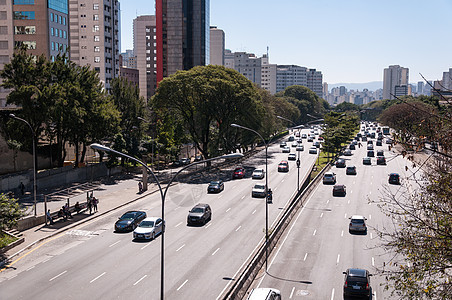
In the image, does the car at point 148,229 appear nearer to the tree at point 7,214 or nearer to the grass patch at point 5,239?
the tree at point 7,214

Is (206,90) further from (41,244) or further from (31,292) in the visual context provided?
(31,292)

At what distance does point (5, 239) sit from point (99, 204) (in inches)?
575

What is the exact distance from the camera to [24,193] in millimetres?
47688

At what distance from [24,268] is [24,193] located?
22.6 m

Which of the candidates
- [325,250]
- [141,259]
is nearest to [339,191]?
[325,250]

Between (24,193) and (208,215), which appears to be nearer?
(208,215)

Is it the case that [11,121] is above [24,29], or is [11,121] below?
below

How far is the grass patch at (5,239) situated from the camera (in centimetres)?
2921

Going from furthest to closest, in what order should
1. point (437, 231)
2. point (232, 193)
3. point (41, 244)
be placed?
point (232, 193) → point (41, 244) → point (437, 231)

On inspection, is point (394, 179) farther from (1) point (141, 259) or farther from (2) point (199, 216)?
(1) point (141, 259)

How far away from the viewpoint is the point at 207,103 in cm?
6681

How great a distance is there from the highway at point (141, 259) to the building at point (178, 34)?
90614 millimetres

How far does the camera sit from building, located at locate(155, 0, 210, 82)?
131 metres

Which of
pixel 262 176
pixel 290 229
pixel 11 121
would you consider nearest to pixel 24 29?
pixel 11 121
